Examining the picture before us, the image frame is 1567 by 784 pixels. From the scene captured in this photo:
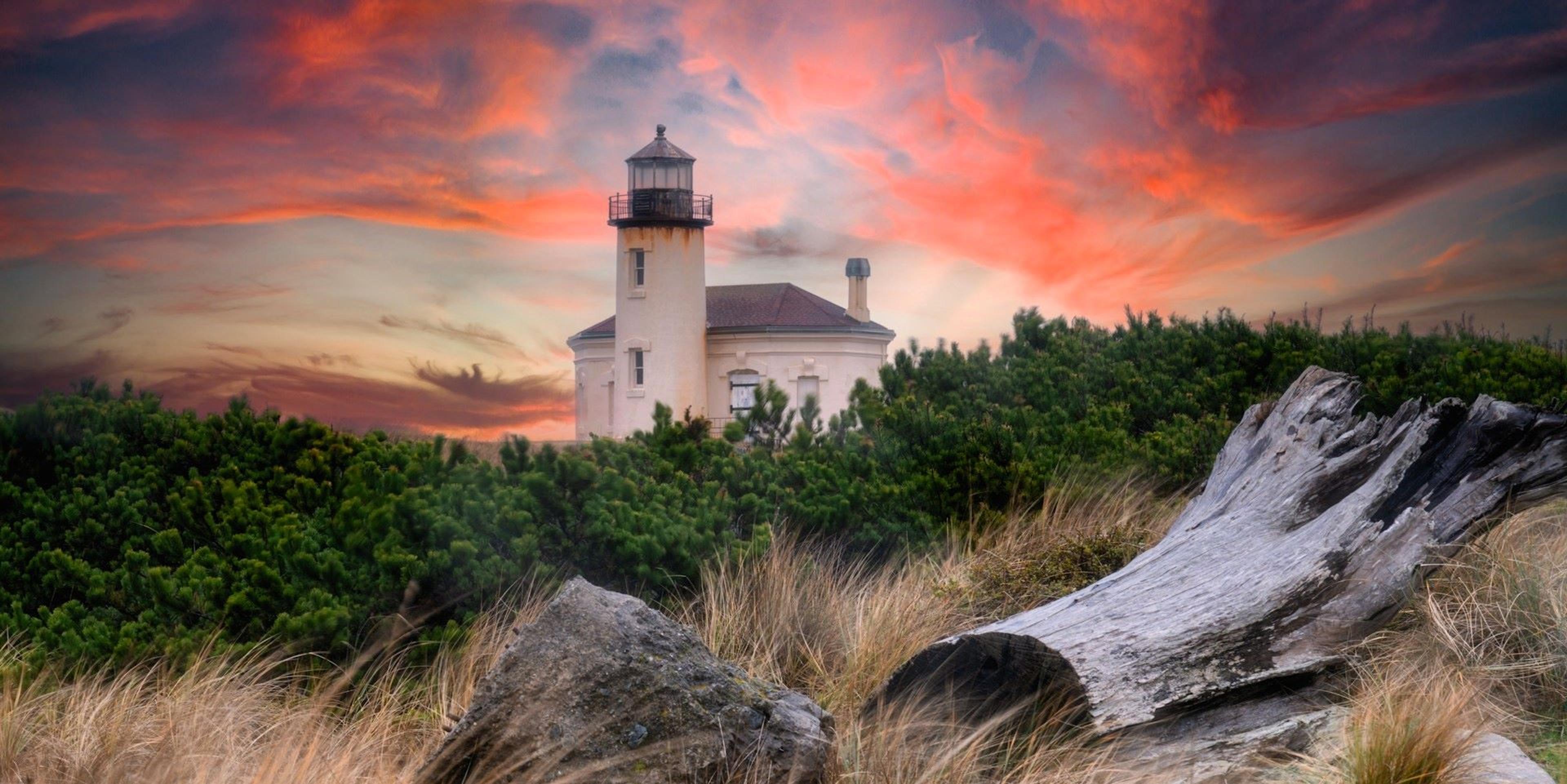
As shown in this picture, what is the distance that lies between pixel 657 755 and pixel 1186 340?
9.52 metres

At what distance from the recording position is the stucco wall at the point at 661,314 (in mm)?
34188

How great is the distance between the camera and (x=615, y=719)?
166 inches

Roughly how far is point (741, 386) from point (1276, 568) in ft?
100

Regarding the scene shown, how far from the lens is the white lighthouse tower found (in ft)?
112

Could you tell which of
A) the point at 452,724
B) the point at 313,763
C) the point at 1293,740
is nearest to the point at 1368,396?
the point at 1293,740

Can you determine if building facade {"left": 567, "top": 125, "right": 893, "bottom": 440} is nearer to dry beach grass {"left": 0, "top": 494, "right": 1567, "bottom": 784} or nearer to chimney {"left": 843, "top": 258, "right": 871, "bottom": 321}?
chimney {"left": 843, "top": 258, "right": 871, "bottom": 321}

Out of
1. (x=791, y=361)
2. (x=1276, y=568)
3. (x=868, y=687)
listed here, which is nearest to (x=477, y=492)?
(x=868, y=687)

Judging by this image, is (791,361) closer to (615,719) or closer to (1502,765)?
(1502,765)

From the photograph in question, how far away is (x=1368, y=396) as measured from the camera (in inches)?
451

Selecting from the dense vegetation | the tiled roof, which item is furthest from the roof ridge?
the dense vegetation

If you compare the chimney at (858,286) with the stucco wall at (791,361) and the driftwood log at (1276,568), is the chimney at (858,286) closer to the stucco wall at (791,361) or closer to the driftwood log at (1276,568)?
the stucco wall at (791,361)

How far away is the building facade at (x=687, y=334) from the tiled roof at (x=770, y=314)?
0.04 metres

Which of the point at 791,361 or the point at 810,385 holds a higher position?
the point at 791,361

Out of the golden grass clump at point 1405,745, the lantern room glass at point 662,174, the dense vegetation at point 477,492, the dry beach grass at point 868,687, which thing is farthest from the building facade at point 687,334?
the golden grass clump at point 1405,745
